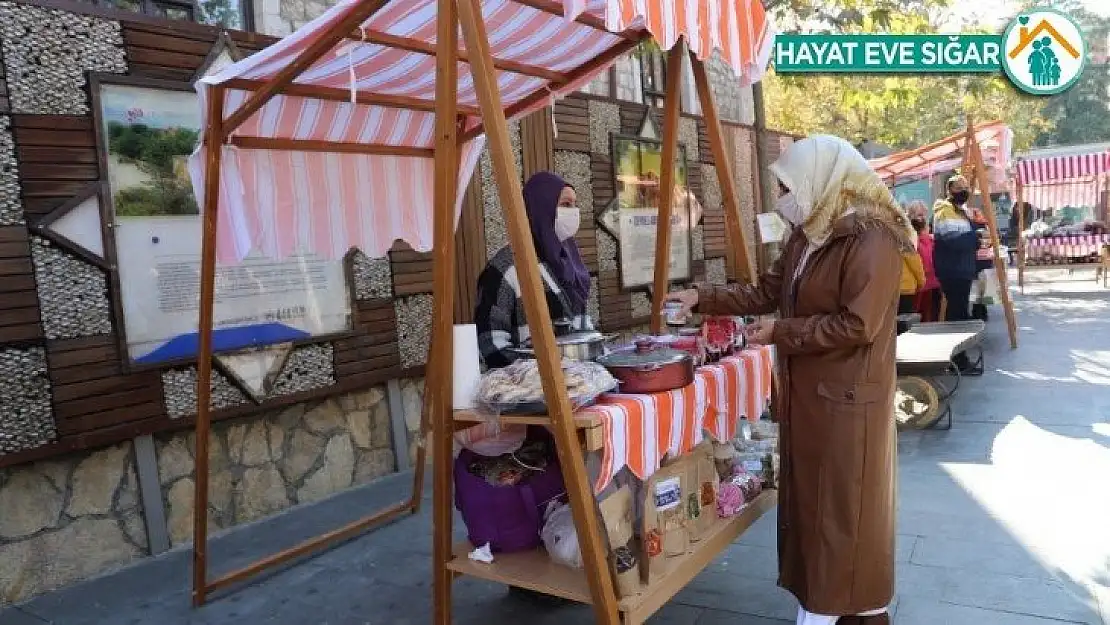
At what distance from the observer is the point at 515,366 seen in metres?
2.58

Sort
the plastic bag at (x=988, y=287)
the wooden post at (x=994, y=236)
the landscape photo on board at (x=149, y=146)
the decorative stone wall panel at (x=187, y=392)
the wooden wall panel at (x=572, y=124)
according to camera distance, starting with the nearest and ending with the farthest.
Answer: the landscape photo on board at (x=149, y=146) → the decorative stone wall panel at (x=187, y=392) → the wooden wall panel at (x=572, y=124) → the wooden post at (x=994, y=236) → the plastic bag at (x=988, y=287)

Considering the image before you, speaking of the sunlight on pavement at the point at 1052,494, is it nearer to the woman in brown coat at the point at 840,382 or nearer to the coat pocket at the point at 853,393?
the woman in brown coat at the point at 840,382

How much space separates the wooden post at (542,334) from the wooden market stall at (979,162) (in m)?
5.40

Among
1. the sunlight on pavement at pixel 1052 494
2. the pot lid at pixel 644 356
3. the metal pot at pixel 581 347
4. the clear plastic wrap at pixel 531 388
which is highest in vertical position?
the metal pot at pixel 581 347

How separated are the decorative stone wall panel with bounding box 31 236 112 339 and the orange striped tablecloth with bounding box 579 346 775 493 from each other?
2.70 metres

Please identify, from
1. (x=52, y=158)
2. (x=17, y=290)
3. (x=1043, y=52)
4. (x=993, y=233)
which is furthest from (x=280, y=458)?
(x=1043, y=52)

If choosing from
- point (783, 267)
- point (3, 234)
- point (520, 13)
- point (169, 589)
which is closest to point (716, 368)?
point (783, 267)

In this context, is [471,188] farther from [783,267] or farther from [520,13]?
[783,267]

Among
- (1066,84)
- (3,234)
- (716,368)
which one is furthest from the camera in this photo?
(1066,84)

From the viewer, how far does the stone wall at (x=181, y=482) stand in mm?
3545

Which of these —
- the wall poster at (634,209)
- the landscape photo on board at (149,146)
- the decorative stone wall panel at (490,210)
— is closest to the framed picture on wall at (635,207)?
the wall poster at (634,209)

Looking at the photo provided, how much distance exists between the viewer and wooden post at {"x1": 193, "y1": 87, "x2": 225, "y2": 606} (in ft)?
10.4

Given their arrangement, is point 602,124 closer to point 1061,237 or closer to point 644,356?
point 644,356

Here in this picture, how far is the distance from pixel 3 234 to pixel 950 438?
563 cm
